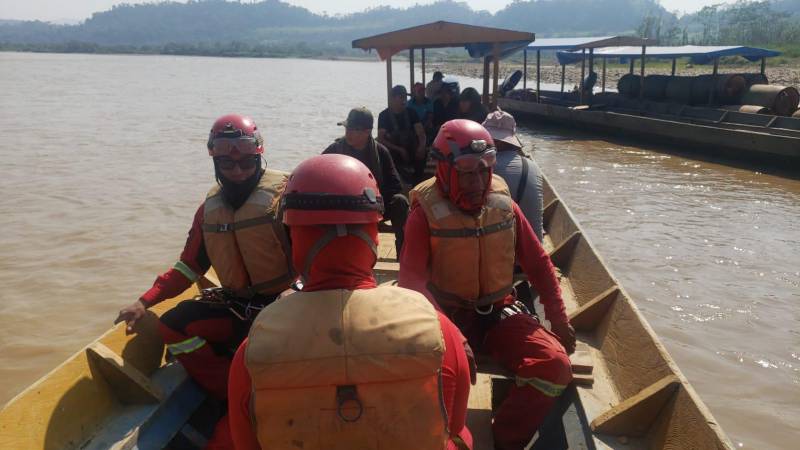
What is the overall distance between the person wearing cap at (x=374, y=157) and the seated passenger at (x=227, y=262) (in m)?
1.59

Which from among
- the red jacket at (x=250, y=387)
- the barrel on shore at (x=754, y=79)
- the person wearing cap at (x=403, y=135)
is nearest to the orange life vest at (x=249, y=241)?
the red jacket at (x=250, y=387)

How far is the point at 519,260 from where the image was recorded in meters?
3.00

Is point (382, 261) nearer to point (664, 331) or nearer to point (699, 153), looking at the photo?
point (664, 331)

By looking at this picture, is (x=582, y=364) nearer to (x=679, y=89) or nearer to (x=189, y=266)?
(x=189, y=266)

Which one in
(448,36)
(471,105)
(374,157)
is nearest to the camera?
(374,157)

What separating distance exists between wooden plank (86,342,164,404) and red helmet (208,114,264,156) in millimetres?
1183

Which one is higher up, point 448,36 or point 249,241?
point 448,36

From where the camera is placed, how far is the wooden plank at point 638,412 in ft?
9.47

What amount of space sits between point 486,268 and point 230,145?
144 cm

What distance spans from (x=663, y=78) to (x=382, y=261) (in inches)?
666

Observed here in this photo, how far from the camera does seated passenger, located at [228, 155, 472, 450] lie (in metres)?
1.50

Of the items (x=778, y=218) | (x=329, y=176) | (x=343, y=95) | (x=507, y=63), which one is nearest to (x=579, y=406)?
(x=329, y=176)

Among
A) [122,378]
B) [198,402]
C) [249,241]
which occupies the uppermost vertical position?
[249,241]

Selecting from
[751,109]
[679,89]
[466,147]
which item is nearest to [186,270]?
[466,147]
